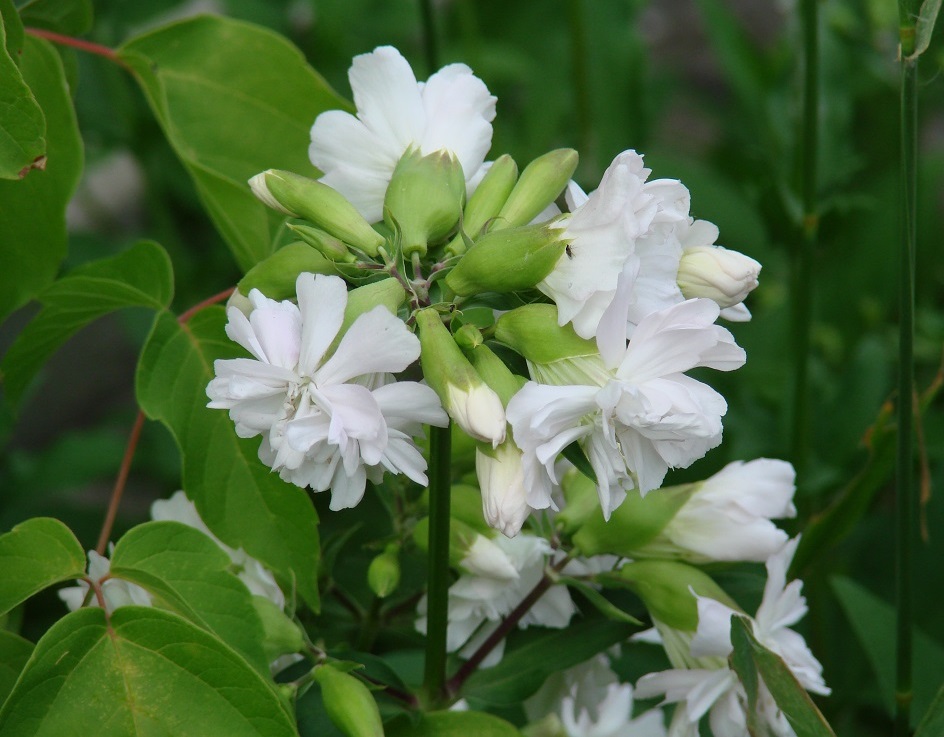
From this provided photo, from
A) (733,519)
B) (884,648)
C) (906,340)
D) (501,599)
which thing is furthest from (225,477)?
(884,648)

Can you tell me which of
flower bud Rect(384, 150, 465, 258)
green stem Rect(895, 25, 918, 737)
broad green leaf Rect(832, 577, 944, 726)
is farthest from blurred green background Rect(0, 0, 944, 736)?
flower bud Rect(384, 150, 465, 258)

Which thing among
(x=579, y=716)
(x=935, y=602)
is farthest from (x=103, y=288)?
(x=935, y=602)

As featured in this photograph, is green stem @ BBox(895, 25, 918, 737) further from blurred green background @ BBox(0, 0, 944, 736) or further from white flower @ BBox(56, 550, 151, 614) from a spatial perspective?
white flower @ BBox(56, 550, 151, 614)

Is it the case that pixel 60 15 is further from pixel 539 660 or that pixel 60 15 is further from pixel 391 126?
pixel 539 660


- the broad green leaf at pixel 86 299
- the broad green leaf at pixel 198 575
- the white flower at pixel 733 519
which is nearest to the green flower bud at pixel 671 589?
the white flower at pixel 733 519

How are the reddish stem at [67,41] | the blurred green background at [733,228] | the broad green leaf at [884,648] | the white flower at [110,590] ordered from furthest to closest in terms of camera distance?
the blurred green background at [733,228], the broad green leaf at [884,648], the reddish stem at [67,41], the white flower at [110,590]

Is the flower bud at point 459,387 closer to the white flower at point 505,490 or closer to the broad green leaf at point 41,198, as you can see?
the white flower at point 505,490
